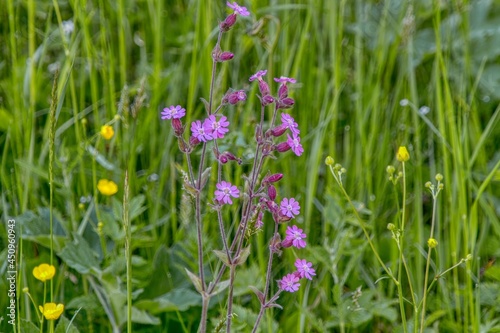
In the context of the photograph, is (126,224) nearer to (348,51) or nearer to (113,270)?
(113,270)

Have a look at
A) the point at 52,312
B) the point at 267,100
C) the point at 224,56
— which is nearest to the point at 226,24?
the point at 224,56

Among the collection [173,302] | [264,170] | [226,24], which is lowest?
[173,302]

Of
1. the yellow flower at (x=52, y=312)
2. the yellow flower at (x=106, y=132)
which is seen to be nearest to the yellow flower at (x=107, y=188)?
the yellow flower at (x=106, y=132)

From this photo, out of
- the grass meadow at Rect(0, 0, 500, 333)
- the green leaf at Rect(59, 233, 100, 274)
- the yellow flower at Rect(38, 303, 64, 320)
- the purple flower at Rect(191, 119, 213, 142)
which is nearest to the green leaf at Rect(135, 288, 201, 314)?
the grass meadow at Rect(0, 0, 500, 333)

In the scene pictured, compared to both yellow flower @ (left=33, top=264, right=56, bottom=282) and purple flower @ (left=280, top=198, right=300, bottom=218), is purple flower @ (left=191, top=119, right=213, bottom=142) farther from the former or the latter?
yellow flower @ (left=33, top=264, right=56, bottom=282)

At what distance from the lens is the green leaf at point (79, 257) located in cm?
150

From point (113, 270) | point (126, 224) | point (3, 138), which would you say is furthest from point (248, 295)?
point (3, 138)

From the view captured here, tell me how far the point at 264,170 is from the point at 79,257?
59cm

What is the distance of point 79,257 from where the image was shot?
1.53 meters

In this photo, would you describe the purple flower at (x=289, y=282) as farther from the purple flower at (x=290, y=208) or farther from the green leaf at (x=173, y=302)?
the green leaf at (x=173, y=302)

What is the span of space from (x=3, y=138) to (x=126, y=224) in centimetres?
112

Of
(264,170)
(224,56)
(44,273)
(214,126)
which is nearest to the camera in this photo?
(214,126)

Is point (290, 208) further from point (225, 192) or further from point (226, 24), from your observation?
point (226, 24)

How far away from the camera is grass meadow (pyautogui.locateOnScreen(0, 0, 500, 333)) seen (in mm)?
1562
